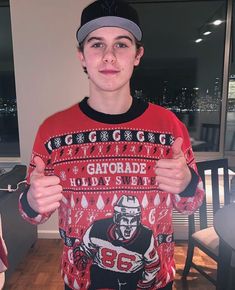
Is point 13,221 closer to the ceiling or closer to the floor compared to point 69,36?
closer to the floor

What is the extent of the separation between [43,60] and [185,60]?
150 centimetres

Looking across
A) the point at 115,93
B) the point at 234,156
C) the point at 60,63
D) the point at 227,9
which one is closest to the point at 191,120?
the point at 234,156

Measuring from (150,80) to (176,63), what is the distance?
13.2 inches

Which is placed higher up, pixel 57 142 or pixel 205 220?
pixel 57 142

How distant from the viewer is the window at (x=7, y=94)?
3.17 m

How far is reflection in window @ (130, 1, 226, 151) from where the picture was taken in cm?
309

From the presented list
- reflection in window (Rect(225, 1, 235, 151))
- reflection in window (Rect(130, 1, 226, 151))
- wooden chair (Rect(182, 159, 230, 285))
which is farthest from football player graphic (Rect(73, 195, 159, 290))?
reflection in window (Rect(225, 1, 235, 151))

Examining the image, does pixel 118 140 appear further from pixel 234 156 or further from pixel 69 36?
pixel 234 156

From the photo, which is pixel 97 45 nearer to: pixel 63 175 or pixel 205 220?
pixel 63 175

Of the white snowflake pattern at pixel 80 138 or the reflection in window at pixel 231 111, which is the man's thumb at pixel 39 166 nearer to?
the white snowflake pattern at pixel 80 138

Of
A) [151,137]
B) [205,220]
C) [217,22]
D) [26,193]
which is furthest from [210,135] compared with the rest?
[26,193]

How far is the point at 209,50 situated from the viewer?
3.14 metres

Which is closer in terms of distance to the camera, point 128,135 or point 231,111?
point 128,135

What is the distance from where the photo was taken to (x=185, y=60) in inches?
126
